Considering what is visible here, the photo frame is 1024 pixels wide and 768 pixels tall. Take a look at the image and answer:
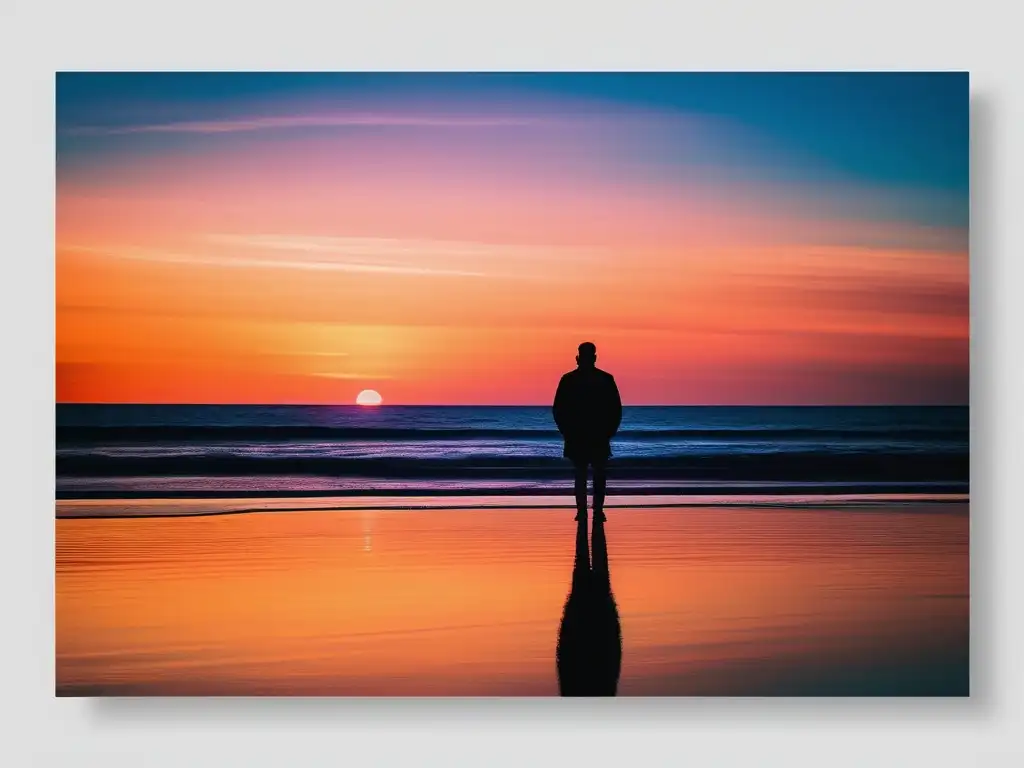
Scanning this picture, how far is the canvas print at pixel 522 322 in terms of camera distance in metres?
4.88

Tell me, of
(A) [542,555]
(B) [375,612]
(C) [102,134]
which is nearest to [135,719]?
(B) [375,612]

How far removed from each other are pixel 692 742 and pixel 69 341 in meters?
2.84

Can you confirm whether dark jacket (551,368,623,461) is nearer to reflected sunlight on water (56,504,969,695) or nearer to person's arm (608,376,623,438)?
person's arm (608,376,623,438)

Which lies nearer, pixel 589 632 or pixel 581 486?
pixel 589 632

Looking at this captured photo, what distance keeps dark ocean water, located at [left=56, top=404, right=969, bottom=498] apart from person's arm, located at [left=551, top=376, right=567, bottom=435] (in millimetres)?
86

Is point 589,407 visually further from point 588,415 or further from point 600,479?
point 600,479

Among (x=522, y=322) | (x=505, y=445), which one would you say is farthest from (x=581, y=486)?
(x=505, y=445)

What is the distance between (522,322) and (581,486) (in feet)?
2.39

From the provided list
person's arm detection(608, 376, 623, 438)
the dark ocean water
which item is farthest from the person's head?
the dark ocean water

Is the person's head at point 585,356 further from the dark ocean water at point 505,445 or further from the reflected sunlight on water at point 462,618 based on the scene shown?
the reflected sunlight on water at point 462,618

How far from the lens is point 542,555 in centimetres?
574

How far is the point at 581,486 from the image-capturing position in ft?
17.3

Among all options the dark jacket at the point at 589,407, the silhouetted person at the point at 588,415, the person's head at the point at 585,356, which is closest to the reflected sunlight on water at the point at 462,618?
the silhouetted person at the point at 588,415

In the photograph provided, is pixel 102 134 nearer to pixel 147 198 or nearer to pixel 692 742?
pixel 147 198
